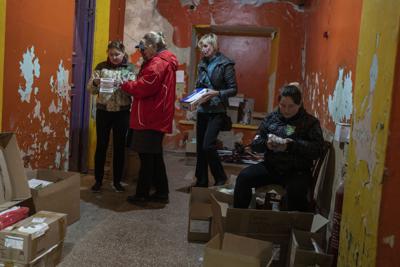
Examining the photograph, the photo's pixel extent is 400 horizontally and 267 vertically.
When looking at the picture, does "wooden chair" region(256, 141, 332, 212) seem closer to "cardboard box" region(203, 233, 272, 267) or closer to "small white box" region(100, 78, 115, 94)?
"cardboard box" region(203, 233, 272, 267)

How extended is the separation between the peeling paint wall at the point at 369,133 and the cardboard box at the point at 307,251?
4.1 inches

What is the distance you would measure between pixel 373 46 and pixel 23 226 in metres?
1.83

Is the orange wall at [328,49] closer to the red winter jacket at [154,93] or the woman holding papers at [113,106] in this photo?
the red winter jacket at [154,93]

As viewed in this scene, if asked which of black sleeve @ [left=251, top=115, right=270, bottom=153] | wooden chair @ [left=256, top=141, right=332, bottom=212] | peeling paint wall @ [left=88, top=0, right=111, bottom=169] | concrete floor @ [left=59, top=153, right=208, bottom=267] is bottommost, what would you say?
concrete floor @ [left=59, top=153, right=208, bottom=267]

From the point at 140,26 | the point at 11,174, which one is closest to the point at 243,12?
the point at 140,26

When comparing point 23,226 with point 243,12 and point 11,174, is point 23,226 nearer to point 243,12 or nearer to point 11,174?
point 11,174

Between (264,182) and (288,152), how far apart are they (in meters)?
0.26

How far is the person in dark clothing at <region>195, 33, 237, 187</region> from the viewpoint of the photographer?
391cm

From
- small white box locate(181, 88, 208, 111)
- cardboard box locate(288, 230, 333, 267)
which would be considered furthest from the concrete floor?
small white box locate(181, 88, 208, 111)

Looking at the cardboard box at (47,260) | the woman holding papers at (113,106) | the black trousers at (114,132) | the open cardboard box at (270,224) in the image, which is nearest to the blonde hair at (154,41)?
the woman holding papers at (113,106)

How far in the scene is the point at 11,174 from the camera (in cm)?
254

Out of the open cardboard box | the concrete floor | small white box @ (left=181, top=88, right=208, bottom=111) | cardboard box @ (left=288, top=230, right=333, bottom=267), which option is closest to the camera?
cardboard box @ (left=288, top=230, right=333, bottom=267)

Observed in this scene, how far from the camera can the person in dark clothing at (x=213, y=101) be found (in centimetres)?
391

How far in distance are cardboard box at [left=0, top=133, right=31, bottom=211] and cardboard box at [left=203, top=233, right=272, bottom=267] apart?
1.10 meters
